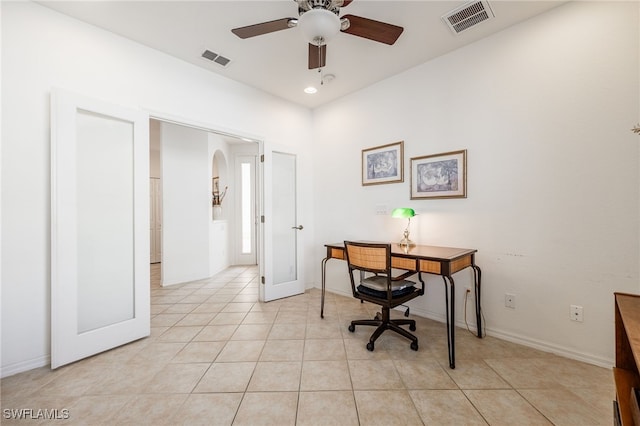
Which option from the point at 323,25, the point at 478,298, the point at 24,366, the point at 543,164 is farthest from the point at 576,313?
the point at 24,366

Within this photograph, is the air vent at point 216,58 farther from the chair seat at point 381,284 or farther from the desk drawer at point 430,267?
the desk drawer at point 430,267

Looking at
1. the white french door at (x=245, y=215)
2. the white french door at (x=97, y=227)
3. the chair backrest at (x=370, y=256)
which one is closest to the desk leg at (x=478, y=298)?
the chair backrest at (x=370, y=256)

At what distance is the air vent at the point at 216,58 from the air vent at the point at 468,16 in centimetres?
211

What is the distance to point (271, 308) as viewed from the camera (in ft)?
10.2

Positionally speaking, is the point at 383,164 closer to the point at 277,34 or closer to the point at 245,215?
the point at 277,34

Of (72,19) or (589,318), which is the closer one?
(589,318)

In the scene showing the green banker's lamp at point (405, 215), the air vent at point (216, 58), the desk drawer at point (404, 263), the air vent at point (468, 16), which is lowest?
the desk drawer at point (404, 263)

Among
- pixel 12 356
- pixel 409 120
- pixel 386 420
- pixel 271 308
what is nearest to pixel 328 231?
pixel 271 308

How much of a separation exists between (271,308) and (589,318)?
2.87m

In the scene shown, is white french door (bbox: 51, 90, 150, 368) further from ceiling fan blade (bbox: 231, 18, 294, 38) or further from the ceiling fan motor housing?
the ceiling fan motor housing

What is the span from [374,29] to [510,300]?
8.17ft

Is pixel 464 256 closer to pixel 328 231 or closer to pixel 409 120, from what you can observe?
pixel 409 120

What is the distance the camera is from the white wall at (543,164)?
72.6 inches

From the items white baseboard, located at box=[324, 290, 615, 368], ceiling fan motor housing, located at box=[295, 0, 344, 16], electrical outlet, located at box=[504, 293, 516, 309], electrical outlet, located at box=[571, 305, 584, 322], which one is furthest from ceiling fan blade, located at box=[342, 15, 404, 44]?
white baseboard, located at box=[324, 290, 615, 368]
